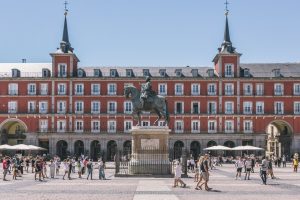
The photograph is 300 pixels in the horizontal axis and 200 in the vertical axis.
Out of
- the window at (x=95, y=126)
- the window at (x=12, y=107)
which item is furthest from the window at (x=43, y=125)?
the window at (x=95, y=126)

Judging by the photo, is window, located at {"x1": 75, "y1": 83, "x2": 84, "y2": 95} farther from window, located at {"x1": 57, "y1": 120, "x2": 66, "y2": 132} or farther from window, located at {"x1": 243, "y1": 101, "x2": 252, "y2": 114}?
window, located at {"x1": 243, "y1": 101, "x2": 252, "y2": 114}

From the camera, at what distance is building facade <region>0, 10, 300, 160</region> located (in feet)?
293

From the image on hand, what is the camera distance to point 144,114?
90.3 m

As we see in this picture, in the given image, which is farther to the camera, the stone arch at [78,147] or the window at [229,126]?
the stone arch at [78,147]

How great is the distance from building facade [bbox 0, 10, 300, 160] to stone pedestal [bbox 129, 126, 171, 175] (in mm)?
47312

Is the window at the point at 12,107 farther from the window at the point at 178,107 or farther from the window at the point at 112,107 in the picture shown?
the window at the point at 178,107

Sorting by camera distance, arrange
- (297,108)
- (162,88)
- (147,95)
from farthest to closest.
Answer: (162,88)
(297,108)
(147,95)

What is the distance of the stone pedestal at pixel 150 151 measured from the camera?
4138cm

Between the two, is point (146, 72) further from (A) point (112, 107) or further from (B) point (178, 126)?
(B) point (178, 126)

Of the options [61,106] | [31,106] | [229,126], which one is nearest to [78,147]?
[61,106]

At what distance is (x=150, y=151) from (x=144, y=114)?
48.9 m

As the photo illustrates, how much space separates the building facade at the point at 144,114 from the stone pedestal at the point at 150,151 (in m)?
47.3

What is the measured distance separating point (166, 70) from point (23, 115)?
77.6 ft

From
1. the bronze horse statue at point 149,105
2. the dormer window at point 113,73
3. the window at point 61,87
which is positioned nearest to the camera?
the bronze horse statue at point 149,105
